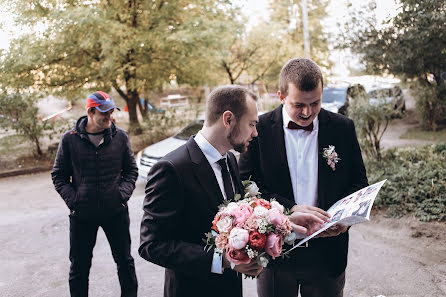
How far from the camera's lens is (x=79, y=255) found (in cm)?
360

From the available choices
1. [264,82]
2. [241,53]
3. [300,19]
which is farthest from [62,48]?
[300,19]

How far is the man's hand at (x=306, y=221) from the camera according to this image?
2.28 m

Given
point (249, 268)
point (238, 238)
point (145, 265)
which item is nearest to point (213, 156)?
point (238, 238)

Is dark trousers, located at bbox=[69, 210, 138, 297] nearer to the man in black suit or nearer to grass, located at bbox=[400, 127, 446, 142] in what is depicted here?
the man in black suit

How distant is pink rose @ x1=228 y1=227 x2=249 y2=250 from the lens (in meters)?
1.79

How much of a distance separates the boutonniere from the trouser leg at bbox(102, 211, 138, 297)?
222 centimetres

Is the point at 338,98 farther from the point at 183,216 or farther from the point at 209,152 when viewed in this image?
the point at 183,216

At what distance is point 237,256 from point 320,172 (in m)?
1.04

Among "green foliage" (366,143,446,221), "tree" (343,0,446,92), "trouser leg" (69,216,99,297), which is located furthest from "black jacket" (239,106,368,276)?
"tree" (343,0,446,92)

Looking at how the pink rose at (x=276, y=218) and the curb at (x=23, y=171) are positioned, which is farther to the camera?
the curb at (x=23, y=171)

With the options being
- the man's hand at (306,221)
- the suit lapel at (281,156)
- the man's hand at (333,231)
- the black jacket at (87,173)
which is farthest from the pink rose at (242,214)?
the black jacket at (87,173)

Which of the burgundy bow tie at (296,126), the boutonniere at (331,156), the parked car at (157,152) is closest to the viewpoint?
the boutonniere at (331,156)

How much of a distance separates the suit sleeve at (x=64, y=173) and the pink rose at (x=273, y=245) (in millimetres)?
2373

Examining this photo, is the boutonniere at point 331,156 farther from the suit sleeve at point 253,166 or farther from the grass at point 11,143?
the grass at point 11,143
